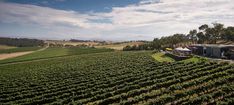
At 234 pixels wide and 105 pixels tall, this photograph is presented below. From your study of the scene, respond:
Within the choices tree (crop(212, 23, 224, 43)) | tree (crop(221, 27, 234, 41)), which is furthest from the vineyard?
tree (crop(212, 23, 224, 43))

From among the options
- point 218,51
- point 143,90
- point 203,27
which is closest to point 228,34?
point 203,27

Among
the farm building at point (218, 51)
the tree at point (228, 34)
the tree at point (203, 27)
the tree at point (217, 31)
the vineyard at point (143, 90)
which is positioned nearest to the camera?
the vineyard at point (143, 90)

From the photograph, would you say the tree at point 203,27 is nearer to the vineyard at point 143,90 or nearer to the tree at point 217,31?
the tree at point 217,31

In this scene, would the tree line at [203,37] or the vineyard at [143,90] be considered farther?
the tree line at [203,37]

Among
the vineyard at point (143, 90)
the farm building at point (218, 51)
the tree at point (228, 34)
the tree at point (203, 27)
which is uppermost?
the tree at point (203, 27)

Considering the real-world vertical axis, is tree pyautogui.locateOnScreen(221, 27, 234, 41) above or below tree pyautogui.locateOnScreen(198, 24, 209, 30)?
below

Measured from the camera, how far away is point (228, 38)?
107 metres

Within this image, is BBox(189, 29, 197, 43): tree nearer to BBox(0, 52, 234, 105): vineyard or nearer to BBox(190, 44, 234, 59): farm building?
BBox(190, 44, 234, 59): farm building

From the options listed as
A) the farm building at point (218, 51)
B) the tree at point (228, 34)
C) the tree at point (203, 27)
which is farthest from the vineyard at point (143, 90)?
the tree at point (203, 27)

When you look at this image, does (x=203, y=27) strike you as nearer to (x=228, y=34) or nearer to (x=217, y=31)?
(x=217, y=31)

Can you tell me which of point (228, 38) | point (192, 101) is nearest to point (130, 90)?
point (192, 101)

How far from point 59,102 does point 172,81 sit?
14903mm

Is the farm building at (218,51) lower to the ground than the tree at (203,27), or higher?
lower

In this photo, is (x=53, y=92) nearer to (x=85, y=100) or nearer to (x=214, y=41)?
(x=85, y=100)
